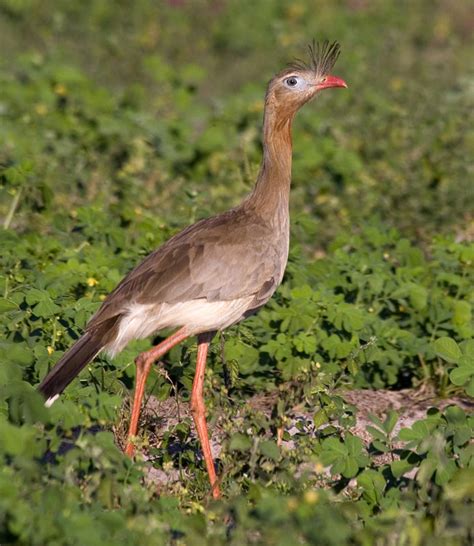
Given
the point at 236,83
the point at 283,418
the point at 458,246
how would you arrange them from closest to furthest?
the point at 283,418 < the point at 458,246 < the point at 236,83

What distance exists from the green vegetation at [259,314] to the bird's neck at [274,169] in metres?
0.65

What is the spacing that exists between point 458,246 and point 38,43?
27.5ft

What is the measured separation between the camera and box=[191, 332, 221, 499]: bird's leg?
4586mm

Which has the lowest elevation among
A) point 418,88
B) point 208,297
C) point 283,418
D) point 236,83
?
point 283,418

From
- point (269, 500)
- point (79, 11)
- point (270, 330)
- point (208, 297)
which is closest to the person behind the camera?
point (269, 500)

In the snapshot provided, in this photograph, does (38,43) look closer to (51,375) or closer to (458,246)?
(458,246)

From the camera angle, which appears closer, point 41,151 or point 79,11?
point 41,151

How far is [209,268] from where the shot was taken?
485 cm

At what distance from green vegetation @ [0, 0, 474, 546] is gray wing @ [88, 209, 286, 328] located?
322 millimetres

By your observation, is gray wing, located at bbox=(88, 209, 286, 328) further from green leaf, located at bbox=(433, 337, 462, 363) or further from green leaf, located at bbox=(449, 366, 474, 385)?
green leaf, located at bbox=(449, 366, 474, 385)

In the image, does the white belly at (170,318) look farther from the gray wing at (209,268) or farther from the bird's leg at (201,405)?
the bird's leg at (201,405)

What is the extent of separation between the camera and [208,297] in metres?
4.82

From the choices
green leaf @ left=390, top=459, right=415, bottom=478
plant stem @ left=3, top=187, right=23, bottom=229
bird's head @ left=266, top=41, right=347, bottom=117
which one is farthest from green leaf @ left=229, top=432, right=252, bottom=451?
plant stem @ left=3, top=187, right=23, bottom=229

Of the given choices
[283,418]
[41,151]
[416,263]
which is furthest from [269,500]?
[41,151]
